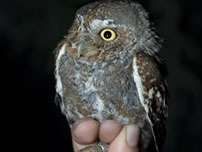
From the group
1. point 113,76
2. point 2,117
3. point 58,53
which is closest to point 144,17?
point 113,76

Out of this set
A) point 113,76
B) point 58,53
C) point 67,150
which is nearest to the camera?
point 113,76

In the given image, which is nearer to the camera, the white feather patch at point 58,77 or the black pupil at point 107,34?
the black pupil at point 107,34

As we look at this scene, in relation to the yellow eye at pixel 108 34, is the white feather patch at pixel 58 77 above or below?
below

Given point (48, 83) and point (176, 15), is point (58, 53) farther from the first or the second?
point (176, 15)

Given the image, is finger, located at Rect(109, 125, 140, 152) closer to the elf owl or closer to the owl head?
the elf owl

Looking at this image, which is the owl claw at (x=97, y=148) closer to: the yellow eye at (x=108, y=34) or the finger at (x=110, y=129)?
the finger at (x=110, y=129)

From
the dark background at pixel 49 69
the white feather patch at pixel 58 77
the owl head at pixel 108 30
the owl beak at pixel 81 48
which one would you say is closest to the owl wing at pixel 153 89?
the owl head at pixel 108 30
